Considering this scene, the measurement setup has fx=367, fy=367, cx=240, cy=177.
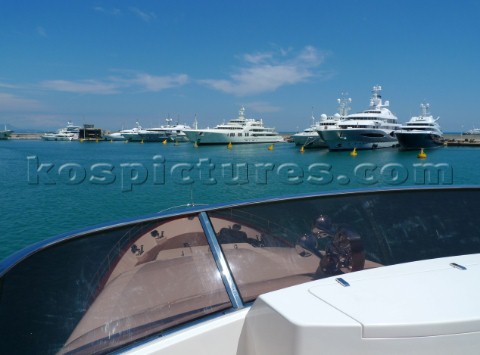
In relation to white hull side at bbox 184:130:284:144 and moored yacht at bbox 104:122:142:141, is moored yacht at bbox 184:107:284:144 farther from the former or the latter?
moored yacht at bbox 104:122:142:141

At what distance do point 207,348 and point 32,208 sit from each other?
18.5 m

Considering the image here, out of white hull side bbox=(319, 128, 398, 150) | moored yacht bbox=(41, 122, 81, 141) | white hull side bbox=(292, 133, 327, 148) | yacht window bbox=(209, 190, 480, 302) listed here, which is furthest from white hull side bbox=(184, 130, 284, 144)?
yacht window bbox=(209, 190, 480, 302)

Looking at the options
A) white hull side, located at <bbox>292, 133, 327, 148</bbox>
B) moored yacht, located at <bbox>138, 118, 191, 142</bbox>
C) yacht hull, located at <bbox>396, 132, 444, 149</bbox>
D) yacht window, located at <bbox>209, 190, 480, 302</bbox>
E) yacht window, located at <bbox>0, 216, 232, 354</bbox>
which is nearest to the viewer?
yacht window, located at <bbox>0, 216, 232, 354</bbox>

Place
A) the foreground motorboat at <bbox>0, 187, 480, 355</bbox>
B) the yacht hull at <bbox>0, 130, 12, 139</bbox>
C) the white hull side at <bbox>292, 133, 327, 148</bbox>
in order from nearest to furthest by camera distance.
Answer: the foreground motorboat at <bbox>0, 187, 480, 355</bbox> < the white hull side at <bbox>292, 133, 327, 148</bbox> < the yacht hull at <bbox>0, 130, 12, 139</bbox>

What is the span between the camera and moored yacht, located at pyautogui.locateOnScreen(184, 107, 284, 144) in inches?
3386

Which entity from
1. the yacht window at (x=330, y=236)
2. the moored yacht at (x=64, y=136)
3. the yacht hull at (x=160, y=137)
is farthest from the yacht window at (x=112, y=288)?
the moored yacht at (x=64, y=136)

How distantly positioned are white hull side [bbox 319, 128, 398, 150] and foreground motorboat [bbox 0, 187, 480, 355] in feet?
205

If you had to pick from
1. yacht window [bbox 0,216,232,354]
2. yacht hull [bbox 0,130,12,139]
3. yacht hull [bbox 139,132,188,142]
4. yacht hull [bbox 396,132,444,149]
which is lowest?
yacht window [bbox 0,216,232,354]

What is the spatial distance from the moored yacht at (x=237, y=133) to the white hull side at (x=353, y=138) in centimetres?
2881

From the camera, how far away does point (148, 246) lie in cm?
199

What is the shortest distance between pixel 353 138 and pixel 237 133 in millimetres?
31984

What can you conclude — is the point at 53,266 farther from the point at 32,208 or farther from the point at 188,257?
the point at 32,208

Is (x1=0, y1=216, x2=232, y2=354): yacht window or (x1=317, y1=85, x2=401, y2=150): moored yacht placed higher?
(x1=317, y1=85, x2=401, y2=150): moored yacht

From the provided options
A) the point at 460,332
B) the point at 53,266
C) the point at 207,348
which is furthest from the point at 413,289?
the point at 53,266
